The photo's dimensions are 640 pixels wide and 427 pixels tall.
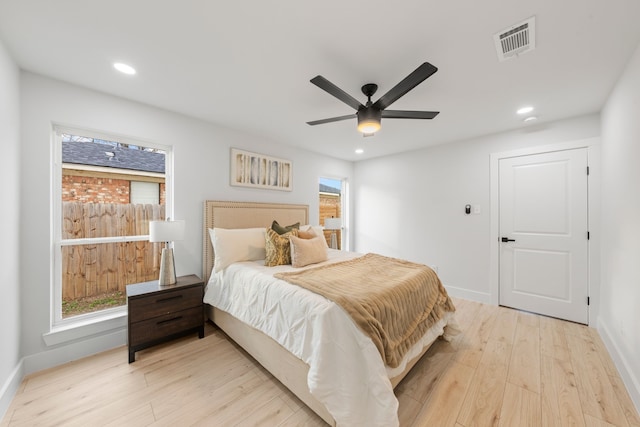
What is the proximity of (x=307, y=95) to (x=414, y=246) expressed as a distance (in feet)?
10.1

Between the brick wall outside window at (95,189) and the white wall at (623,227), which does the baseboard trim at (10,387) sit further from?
the white wall at (623,227)

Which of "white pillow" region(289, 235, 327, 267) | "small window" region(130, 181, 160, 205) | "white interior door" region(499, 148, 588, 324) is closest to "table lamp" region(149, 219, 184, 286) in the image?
"small window" region(130, 181, 160, 205)

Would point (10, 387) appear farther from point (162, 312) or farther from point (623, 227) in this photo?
point (623, 227)

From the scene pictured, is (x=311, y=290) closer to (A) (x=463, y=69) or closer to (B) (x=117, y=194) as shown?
(A) (x=463, y=69)

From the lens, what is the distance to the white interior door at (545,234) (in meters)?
2.79

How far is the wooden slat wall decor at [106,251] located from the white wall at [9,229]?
13.7 inches

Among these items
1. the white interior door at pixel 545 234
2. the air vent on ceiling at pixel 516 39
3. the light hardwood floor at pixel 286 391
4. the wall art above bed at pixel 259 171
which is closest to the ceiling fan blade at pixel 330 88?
the air vent on ceiling at pixel 516 39

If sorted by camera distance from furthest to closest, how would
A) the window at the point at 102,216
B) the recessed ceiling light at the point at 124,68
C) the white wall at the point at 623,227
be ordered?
the window at the point at 102,216 < the recessed ceiling light at the point at 124,68 < the white wall at the point at 623,227

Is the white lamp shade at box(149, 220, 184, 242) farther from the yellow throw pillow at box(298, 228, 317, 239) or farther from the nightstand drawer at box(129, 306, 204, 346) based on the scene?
the yellow throw pillow at box(298, 228, 317, 239)

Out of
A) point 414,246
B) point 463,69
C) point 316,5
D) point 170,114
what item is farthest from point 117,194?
point 414,246

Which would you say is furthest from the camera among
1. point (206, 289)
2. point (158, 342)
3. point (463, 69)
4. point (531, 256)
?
point (531, 256)

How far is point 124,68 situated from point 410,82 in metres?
2.19

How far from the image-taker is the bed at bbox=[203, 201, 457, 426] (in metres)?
1.32

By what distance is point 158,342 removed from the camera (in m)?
2.21
